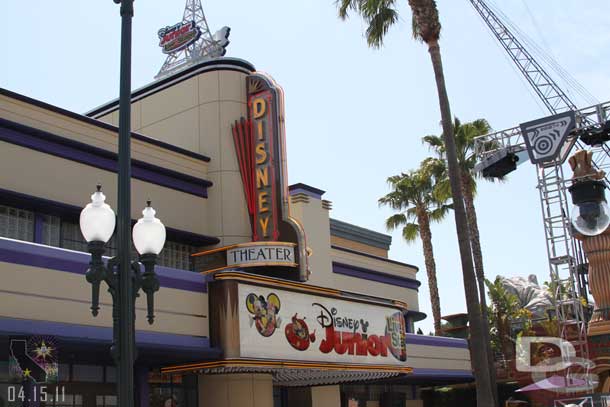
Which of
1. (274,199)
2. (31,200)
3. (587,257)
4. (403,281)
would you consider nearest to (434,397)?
(403,281)

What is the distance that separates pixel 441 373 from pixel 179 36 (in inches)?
631

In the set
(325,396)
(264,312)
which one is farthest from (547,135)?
(264,312)

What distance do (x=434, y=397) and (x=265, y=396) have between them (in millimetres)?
16621

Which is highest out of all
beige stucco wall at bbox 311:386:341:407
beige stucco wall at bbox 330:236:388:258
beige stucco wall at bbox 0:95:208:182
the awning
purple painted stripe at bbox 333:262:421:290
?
beige stucco wall at bbox 330:236:388:258

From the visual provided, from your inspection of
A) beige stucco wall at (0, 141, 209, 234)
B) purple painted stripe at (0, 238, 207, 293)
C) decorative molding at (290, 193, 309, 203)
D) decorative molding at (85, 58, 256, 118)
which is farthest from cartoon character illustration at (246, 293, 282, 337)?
decorative molding at (85, 58, 256, 118)

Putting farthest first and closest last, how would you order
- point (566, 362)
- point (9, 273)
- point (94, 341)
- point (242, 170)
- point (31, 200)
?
1. point (566, 362)
2. point (242, 170)
3. point (31, 200)
4. point (94, 341)
5. point (9, 273)

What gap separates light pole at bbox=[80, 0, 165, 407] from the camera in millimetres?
9164

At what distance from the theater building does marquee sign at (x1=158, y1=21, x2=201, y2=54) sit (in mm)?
2410

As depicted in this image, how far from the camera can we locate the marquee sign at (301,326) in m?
17.9

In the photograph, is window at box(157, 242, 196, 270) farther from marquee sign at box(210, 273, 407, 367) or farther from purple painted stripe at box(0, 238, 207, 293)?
purple painted stripe at box(0, 238, 207, 293)

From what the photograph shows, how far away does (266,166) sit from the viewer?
21688 millimetres

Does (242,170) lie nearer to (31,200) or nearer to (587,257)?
(31,200)

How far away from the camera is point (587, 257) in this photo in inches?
1169

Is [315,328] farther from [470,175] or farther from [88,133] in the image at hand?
[470,175]
